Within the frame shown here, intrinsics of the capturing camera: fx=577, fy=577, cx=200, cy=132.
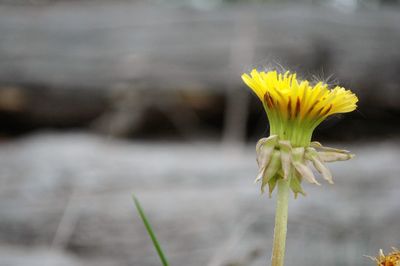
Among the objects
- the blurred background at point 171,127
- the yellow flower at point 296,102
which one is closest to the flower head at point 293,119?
the yellow flower at point 296,102

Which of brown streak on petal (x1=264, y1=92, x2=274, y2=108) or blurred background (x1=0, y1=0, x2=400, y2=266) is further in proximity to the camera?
blurred background (x1=0, y1=0, x2=400, y2=266)

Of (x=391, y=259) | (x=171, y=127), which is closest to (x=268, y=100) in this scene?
(x=391, y=259)

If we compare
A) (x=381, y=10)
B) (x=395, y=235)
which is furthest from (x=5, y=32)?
(x=395, y=235)

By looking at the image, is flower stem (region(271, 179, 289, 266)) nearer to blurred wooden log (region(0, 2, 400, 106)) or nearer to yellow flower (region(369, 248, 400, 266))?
yellow flower (region(369, 248, 400, 266))

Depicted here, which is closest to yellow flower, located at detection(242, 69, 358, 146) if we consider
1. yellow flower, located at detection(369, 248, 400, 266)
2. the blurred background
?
yellow flower, located at detection(369, 248, 400, 266)

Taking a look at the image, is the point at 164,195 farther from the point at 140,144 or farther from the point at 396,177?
the point at 396,177

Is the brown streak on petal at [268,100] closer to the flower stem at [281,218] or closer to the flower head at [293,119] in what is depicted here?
the flower head at [293,119]

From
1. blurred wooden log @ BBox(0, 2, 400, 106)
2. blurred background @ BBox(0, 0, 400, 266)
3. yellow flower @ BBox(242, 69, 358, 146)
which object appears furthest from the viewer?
blurred wooden log @ BBox(0, 2, 400, 106)
